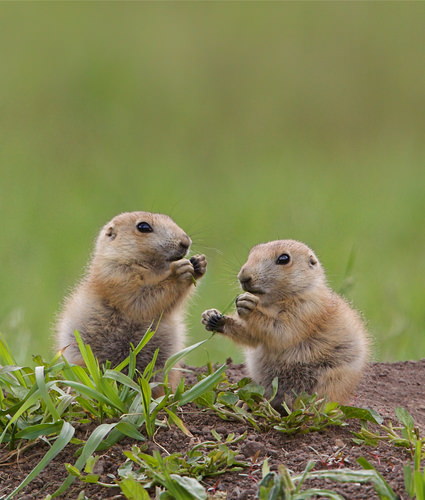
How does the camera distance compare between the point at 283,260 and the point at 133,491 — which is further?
the point at 283,260

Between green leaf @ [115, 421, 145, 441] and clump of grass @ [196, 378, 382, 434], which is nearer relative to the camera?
green leaf @ [115, 421, 145, 441]

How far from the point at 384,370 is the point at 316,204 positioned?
25.6ft

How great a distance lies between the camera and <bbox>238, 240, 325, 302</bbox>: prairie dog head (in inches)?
252

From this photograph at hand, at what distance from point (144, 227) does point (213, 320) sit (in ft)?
3.71

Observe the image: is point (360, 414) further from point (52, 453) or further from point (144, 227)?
point (144, 227)

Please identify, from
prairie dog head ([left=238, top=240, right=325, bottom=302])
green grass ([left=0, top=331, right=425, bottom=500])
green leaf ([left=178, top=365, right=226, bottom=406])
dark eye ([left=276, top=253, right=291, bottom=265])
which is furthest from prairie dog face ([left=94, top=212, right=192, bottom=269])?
green leaf ([left=178, top=365, right=226, bottom=406])

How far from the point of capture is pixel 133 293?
21.7 ft

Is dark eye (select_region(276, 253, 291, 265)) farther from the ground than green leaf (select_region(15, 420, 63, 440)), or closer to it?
farther from the ground

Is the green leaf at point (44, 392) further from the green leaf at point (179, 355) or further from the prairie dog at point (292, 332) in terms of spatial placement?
the prairie dog at point (292, 332)

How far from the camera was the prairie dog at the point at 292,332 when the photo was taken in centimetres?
614

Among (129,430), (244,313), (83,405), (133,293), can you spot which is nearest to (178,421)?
(129,430)

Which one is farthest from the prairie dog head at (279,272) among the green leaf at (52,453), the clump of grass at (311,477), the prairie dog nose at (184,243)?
the clump of grass at (311,477)

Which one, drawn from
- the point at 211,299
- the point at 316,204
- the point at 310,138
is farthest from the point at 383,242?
the point at 310,138

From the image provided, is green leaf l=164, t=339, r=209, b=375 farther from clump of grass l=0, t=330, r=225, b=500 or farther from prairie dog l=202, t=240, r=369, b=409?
prairie dog l=202, t=240, r=369, b=409
